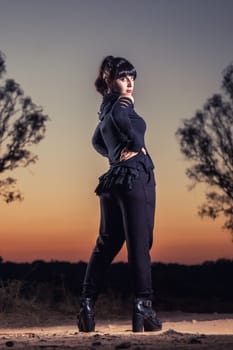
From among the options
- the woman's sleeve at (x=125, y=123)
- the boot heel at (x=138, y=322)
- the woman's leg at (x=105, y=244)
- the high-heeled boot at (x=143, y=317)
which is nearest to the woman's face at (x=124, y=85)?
the woman's sleeve at (x=125, y=123)

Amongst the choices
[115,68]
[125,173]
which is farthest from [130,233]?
[115,68]

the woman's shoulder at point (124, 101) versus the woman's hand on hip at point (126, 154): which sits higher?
the woman's shoulder at point (124, 101)

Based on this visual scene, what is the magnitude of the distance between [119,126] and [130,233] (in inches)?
42.7

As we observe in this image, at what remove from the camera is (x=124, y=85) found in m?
8.23

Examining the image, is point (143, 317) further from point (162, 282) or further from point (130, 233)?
point (162, 282)

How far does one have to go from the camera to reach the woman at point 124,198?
26.2 feet

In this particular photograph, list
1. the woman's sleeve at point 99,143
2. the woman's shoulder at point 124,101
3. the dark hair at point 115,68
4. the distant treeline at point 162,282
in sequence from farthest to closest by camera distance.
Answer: the distant treeline at point 162,282
the woman's sleeve at point 99,143
the dark hair at point 115,68
the woman's shoulder at point 124,101

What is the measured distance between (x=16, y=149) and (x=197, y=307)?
5686mm

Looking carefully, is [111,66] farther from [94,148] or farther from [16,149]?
[16,149]

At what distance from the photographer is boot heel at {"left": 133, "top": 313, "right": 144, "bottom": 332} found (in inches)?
314

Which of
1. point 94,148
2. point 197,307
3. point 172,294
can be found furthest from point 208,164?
point 94,148

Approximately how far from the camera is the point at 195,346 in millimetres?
6656

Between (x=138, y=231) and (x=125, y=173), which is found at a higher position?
(x=125, y=173)

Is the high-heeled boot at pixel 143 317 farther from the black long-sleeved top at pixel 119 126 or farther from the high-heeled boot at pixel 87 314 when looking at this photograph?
the black long-sleeved top at pixel 119 126
